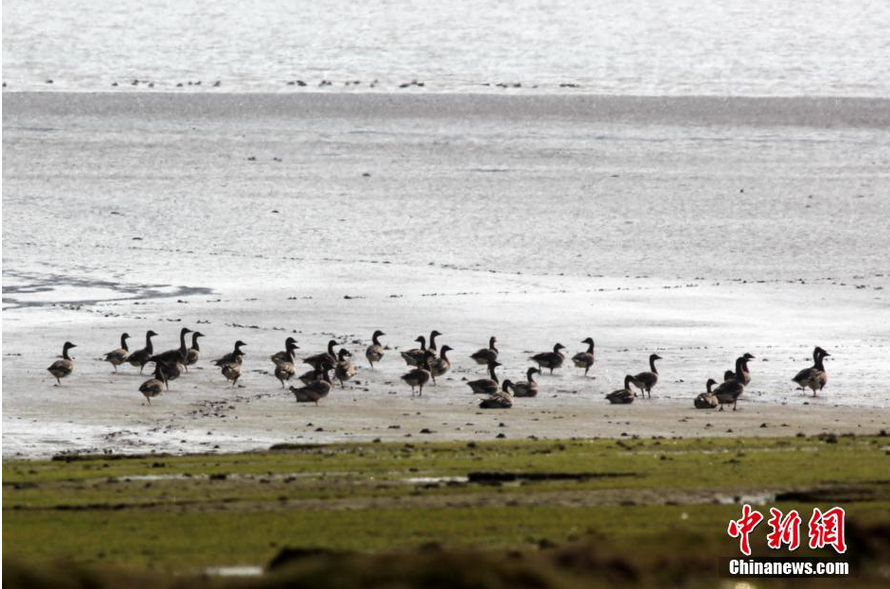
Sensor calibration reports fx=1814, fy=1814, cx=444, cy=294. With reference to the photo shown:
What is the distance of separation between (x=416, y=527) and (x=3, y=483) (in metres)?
4.76

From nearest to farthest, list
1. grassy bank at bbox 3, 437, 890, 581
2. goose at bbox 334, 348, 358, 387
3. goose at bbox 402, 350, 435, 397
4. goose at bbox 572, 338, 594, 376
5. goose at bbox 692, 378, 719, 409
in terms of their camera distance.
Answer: grassy bank at bbox 3, 437, 890, 581 < goose at bbox 692, 378, 719, 409 < goose at bbox 402, 350, 435, 397 < goose at bbox 334, 348, 358, 387 < goose at bbox 572, 338, 594, 376

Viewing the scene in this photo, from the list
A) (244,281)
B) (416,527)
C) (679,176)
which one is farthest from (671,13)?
(416,527)

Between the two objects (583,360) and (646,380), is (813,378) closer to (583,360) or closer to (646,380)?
(646,380)

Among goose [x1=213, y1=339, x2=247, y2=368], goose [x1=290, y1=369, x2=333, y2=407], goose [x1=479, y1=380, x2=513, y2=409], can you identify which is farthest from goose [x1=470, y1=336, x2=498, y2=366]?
goose [x1=213, y1=339, x2=247, y2=368]

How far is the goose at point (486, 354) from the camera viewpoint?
1095 inches

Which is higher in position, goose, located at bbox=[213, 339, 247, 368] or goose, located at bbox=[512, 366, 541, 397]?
goose, located at bbox=[213, 339, 247, 368]

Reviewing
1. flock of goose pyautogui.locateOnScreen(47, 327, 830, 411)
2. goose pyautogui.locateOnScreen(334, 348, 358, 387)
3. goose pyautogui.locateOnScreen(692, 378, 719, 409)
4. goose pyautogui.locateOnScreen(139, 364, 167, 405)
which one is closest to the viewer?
goose pyautogui.locateOnScreen(692, 378, 719, 409)

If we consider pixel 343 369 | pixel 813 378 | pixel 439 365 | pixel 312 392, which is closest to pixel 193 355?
pixel 343 369

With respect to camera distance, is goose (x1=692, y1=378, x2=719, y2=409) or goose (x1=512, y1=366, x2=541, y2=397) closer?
goose (x1=692, y1=378, x2=719, y2=409)

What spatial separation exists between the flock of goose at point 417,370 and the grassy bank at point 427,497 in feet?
11.9

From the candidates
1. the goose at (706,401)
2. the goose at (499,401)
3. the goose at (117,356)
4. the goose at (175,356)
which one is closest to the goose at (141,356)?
the goose at (117,356)

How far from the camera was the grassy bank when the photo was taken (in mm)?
15172

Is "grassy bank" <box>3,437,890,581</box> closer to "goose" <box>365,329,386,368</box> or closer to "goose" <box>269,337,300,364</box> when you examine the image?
"goose" <box>269,337,300,364</box>

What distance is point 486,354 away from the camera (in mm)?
28062
